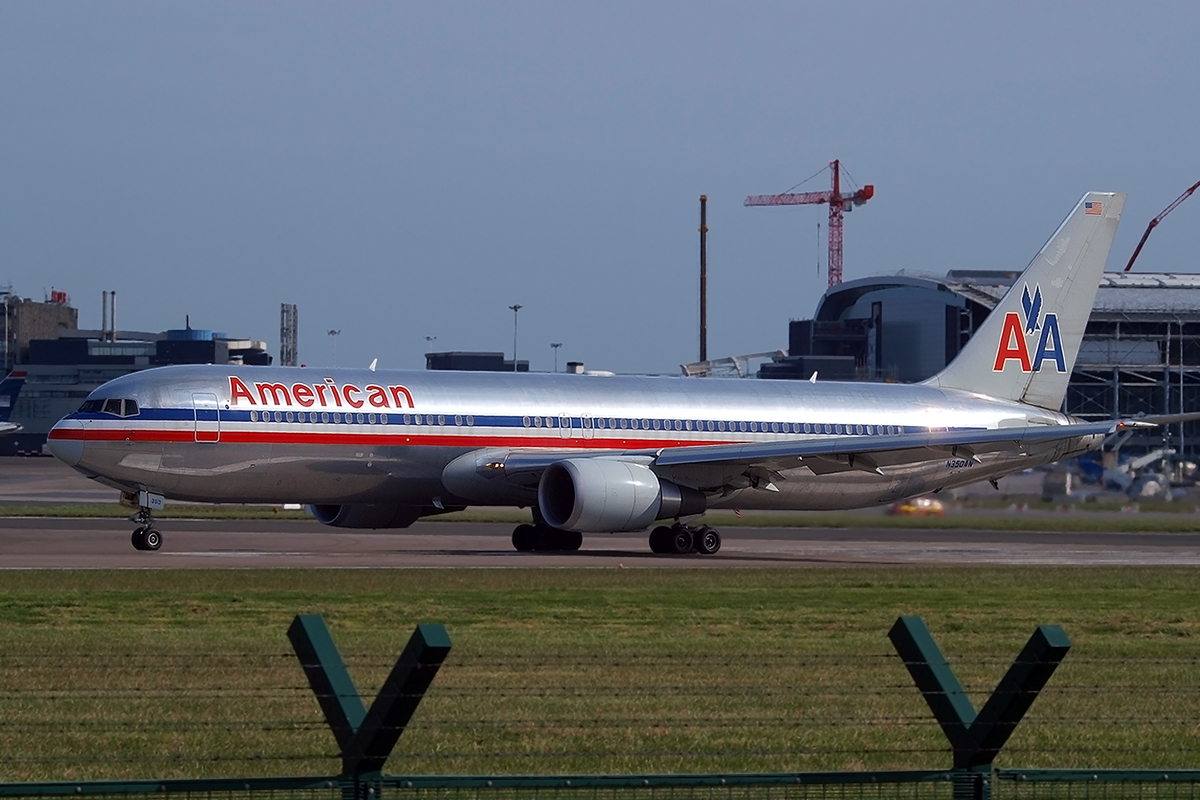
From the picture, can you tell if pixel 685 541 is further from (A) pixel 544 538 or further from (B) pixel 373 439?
(B) pixel 373 439

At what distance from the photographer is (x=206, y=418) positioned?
3259 centimetres

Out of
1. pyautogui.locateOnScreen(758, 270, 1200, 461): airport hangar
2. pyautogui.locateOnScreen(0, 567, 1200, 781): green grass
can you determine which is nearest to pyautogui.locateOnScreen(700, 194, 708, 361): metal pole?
pyautogui.locateOnScreen(758, 270, 1200, 461): airport hangar

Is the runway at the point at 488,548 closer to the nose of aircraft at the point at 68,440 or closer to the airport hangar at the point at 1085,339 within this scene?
the nose of aircraft at the point at 68,440

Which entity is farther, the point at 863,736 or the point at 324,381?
the point at 324,381

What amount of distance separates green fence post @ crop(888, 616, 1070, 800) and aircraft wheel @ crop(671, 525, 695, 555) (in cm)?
2788

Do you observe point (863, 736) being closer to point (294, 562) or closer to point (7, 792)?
point (7, 792)

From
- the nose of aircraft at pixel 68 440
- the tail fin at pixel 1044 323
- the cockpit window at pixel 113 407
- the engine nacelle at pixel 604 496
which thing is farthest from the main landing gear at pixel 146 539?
the tail fin at pixel 1044 323

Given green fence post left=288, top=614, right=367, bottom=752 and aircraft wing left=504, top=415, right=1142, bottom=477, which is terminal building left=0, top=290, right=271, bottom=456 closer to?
aircraft wing left=504, top=415, right=1142, bottom=477

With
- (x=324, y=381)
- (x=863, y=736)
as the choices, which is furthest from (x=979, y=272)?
(x=863, y=736)

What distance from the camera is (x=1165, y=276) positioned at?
101750 mm

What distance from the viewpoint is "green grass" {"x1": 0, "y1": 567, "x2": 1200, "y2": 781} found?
34.6 feet

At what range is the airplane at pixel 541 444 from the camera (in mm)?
32500

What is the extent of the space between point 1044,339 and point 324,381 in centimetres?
1893

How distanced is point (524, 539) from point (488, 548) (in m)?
0.79
